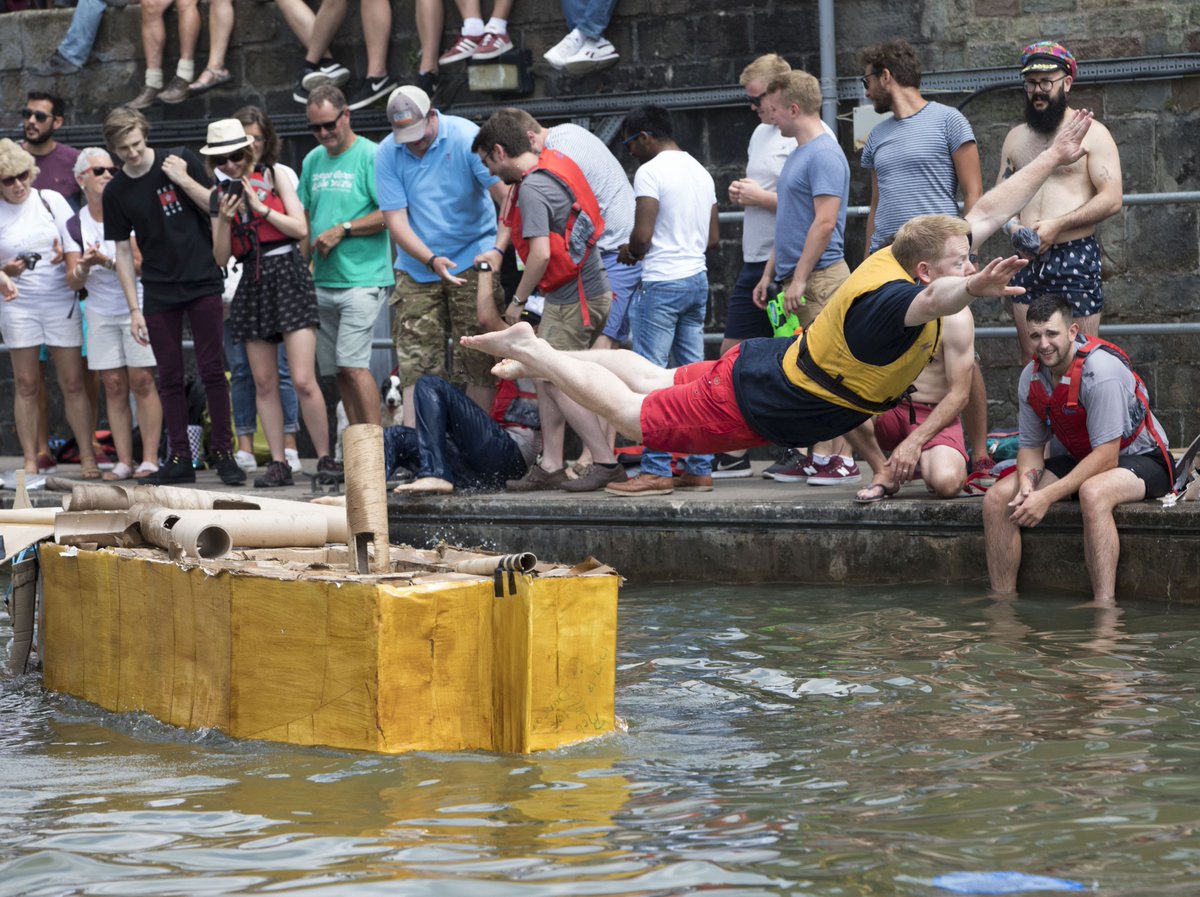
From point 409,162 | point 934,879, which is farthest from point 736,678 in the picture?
point 409,162

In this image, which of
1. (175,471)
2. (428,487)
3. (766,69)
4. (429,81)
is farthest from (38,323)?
(766,69)

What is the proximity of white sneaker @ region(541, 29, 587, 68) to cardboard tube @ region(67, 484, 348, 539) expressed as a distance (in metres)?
5.68

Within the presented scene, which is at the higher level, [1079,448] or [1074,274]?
[1074,274]

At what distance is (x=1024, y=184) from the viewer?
7676 millimetres

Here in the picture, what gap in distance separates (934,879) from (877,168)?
5836 mm

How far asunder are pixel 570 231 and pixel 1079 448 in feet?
9.79

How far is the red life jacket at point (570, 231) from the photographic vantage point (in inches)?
378

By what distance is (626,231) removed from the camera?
33.9ft

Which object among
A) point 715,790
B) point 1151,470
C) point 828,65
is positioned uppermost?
point 828,65

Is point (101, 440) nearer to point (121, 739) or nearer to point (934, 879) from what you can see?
point (121, 739)

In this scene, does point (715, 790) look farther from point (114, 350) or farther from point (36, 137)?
point (36, 137)

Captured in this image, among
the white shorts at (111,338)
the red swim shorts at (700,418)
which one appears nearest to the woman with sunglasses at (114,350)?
the white shorts at (111,338)

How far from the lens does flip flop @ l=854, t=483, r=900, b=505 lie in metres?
8.98

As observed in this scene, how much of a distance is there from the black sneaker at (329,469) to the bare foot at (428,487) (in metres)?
0.44
